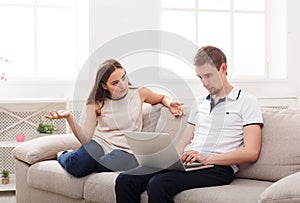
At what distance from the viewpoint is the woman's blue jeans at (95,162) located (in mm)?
3000

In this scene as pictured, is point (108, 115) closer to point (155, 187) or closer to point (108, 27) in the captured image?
point (155, 187)


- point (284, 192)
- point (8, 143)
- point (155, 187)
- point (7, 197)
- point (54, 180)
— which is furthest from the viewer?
point (8, 143)

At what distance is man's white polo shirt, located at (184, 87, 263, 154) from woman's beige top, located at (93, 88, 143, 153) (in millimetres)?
407

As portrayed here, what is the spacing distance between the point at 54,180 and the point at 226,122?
1.01m

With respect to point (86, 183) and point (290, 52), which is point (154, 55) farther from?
point (86, 183)

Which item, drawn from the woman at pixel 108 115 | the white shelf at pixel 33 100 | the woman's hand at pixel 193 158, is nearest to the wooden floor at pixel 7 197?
the white shelf at pixel 33 100

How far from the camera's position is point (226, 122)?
2.77 metres

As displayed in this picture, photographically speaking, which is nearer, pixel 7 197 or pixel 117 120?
pixel 117 120

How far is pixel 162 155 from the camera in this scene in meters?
2.57

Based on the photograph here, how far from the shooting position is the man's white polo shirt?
273 centimetres

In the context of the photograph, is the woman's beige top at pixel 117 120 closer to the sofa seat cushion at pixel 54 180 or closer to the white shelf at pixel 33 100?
the sofa seat cushion at pixel 54 180

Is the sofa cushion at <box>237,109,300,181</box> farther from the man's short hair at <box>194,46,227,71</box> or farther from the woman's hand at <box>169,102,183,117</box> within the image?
the woman's hand at <box>169,102,183,117</box>

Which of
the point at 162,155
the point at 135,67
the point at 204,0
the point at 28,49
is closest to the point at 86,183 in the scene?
the point at 162,155

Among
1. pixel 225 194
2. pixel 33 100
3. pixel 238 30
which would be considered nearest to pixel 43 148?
pixel 33 100
